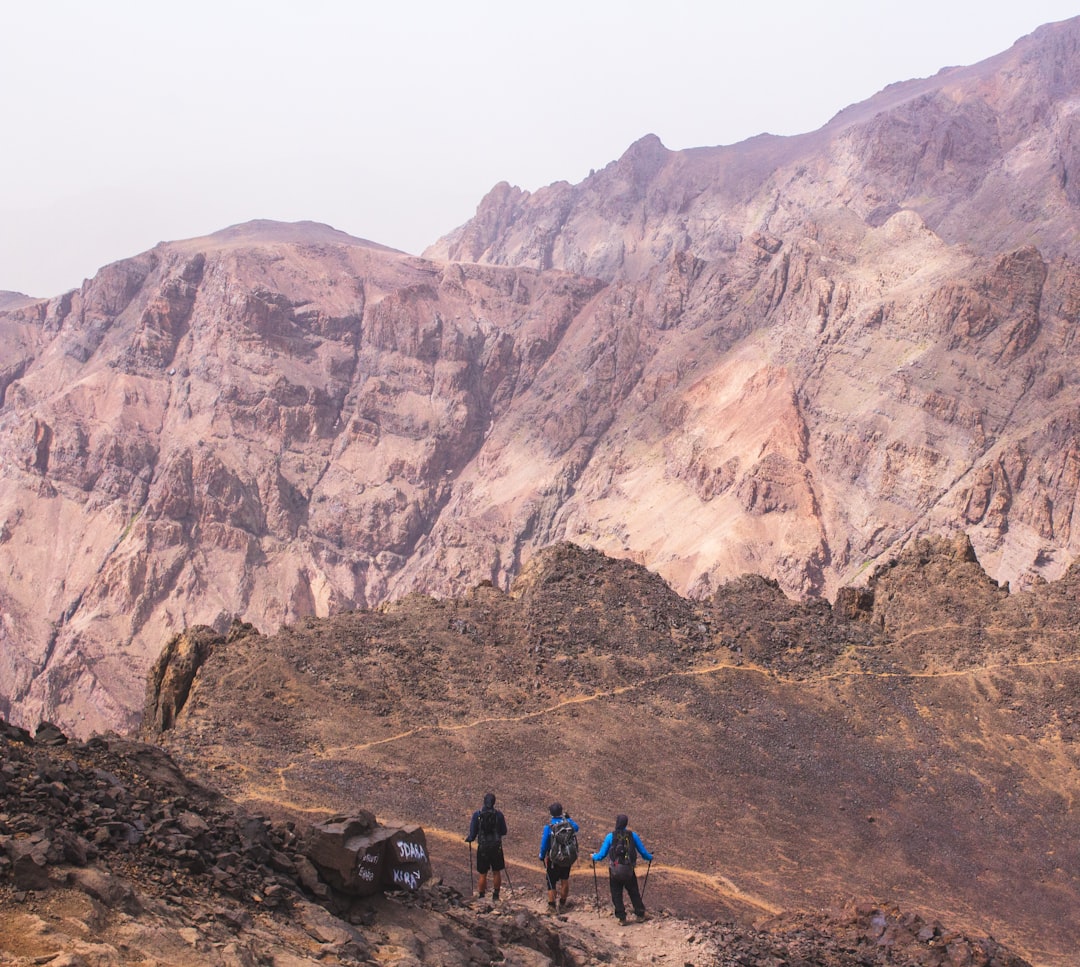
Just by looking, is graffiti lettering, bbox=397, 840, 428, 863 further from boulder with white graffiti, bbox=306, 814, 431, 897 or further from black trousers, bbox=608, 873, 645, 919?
black trousers, bbox=608, 873, 645, 919

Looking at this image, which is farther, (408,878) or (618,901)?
(618,901)

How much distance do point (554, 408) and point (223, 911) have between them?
122 m

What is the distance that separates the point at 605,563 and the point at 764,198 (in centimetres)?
15126

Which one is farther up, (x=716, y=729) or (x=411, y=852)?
(x=411, y=852)

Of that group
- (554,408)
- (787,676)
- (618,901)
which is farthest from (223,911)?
(554,408)

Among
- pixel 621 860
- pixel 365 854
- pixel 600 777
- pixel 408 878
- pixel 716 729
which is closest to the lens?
pixel 365 854

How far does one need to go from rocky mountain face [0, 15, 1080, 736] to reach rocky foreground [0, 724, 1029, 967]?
7012cm

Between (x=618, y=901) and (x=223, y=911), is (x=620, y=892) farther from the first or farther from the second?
(x=223, y=911)

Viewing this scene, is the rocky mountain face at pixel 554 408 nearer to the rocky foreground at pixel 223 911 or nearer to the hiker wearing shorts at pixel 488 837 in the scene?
the rocky foreground at pixel 223 911

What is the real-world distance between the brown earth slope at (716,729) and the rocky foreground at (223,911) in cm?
634

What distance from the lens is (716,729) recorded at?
36938 millimetres

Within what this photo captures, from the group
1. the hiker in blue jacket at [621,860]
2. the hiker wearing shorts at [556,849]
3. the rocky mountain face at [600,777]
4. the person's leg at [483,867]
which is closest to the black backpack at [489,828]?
the person's leg at [483,867]

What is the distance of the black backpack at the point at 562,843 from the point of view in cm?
1712

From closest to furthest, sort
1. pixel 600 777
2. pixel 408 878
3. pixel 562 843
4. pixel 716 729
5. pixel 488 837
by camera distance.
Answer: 1. pixel 408 878
2. pixel 562 843
3. pixel 488 837
4. pixel 600 777
5. pixel 716 729
